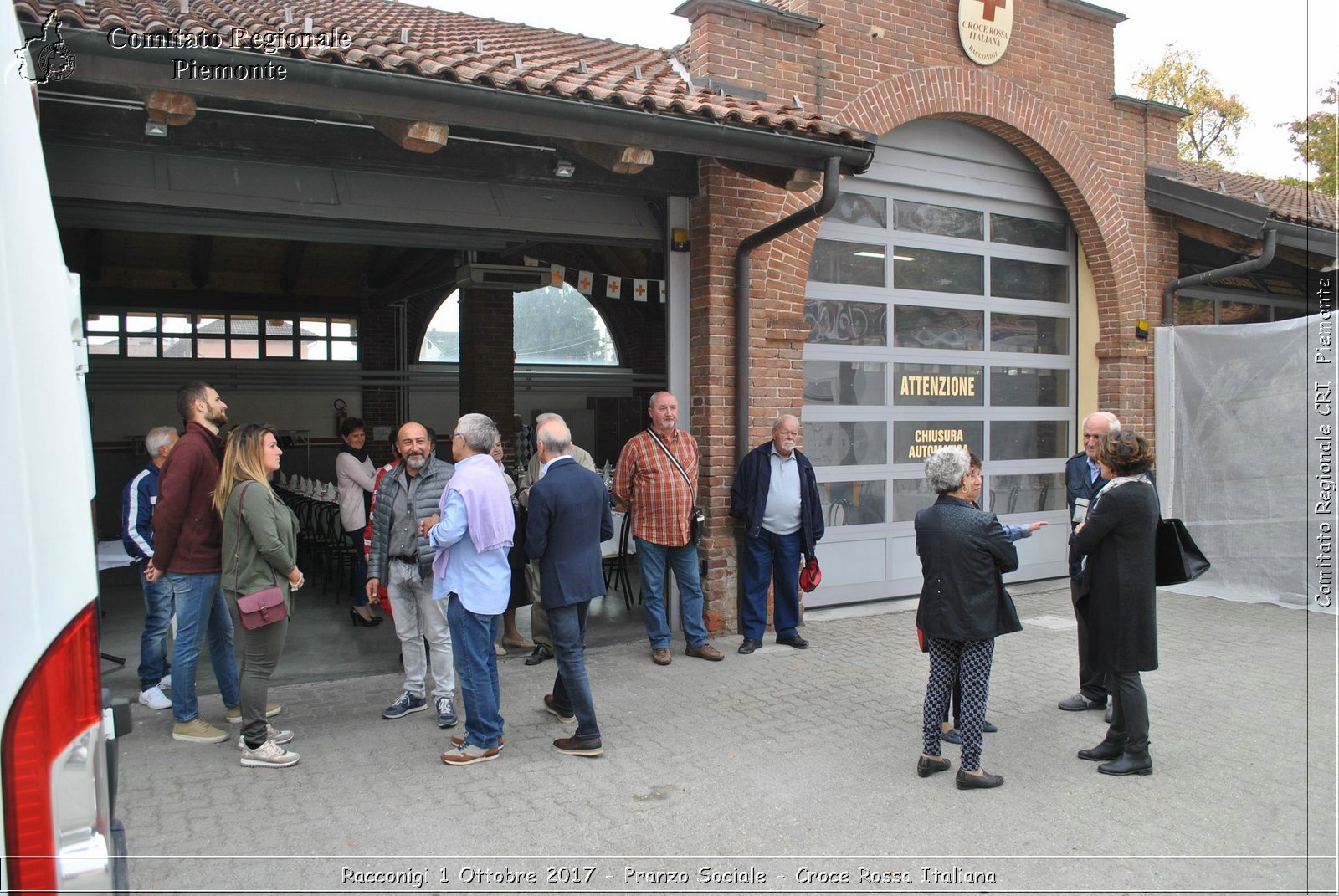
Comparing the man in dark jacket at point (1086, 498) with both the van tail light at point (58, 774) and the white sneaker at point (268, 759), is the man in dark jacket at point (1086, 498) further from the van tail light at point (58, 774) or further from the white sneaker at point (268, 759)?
the van tail light at point (58, 774)

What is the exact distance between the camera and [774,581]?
7.14 metres

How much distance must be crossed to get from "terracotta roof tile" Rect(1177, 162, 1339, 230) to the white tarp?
56.8 inches

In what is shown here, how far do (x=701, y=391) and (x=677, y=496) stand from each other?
110cm

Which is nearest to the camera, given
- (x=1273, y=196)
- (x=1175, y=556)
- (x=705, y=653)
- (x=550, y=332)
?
(x=1175, y=556)

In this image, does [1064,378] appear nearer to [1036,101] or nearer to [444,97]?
[1036,101]

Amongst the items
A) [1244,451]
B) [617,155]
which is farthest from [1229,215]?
[617,155]

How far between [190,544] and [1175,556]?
5.06 metres

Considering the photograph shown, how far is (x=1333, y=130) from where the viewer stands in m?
17.4

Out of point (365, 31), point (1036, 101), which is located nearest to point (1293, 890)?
point (365, 31)

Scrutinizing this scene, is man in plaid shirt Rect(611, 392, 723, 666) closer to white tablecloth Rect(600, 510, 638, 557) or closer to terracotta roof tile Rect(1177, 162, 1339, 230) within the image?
white tablecloth Rect(600, 510, 638, 557)

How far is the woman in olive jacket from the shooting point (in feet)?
15.5

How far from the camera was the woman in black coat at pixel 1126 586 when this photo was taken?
15.2 feet

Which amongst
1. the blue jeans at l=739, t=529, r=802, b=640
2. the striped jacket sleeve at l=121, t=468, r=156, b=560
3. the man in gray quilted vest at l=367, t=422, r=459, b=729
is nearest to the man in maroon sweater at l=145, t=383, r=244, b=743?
the striped jacket sleeve at l=121, t=468, r=156, b=560

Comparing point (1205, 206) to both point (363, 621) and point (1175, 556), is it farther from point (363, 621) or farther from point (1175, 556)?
point (363, 621)
